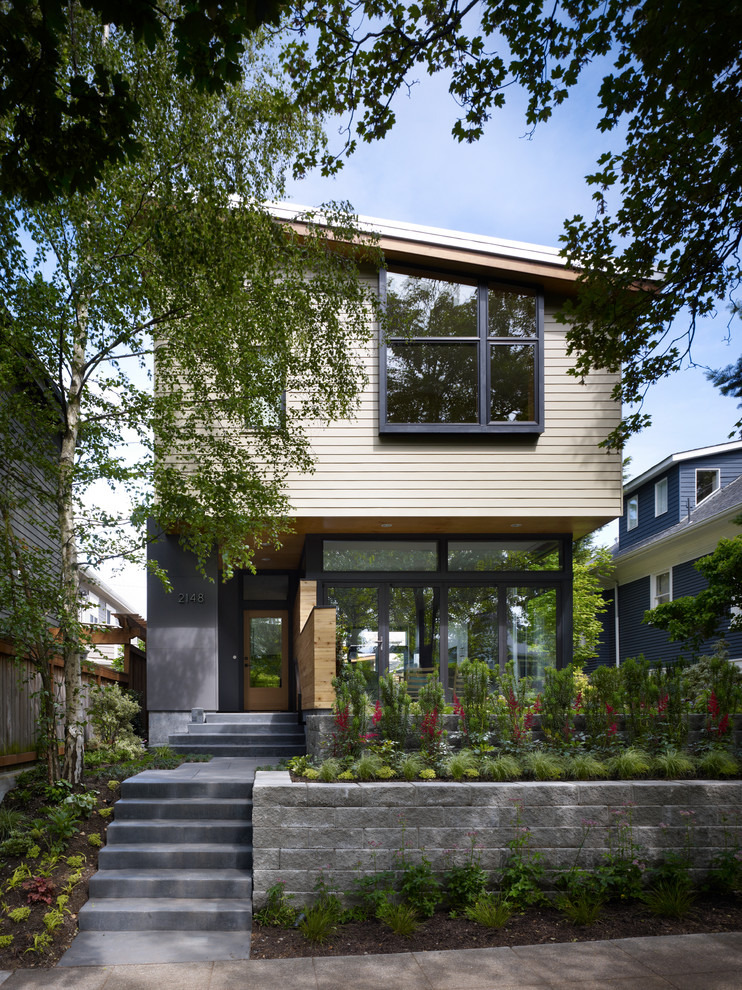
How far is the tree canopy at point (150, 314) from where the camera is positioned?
7.71 metres

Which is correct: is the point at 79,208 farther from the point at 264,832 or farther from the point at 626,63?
the point at 264,832

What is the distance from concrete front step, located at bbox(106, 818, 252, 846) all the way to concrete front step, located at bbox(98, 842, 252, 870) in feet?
0.74

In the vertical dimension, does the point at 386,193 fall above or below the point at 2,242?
A: above

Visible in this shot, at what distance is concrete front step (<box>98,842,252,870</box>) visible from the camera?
6.71m

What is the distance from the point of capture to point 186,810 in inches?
291

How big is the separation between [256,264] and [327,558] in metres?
4.59

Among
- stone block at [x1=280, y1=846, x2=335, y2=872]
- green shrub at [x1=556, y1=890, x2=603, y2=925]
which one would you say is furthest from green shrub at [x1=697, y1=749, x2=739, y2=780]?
stone block at [x1=280, y1=846, x2=335, y2=872]

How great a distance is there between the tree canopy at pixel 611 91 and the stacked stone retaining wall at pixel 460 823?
3.66 metres

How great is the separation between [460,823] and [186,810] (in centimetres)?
256

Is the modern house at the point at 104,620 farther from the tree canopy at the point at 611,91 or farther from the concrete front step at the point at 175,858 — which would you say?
the tree canopy at the point at 611,91

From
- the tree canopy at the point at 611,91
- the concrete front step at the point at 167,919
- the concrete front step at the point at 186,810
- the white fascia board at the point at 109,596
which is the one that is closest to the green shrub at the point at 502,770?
the concrete front step at the point at 167,919

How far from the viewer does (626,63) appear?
232 inches

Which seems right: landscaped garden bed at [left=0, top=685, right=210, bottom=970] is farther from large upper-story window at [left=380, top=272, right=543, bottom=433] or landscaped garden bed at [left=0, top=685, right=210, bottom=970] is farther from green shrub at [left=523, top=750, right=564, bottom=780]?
large upper-story window at [left=380, top=272, right=543, bottom=433]

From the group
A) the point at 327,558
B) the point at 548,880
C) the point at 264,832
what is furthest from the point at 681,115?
the point at 327,558
